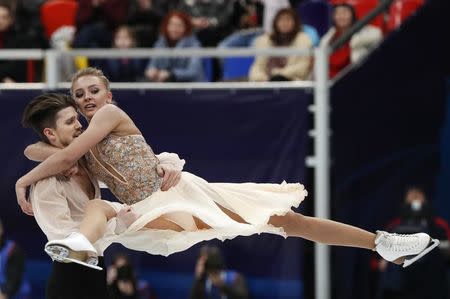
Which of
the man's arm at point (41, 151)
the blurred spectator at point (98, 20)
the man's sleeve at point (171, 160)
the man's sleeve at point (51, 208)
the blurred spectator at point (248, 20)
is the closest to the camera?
the man's sleeve at point (51, 208)

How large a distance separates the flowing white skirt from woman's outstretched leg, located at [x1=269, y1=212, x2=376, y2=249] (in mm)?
72

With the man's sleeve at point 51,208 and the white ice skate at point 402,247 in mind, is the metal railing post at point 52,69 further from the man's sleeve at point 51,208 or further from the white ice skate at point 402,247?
the white ice skate at point 402,247

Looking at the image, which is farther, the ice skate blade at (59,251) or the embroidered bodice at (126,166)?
the embroidered bodice at (126,166)

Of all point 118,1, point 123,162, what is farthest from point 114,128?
point 118,1

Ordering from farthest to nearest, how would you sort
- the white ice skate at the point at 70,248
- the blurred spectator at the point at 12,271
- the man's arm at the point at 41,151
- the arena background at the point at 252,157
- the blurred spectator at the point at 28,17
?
the blurred spectator at the point at 28,17, the arena background at the point at 252,157, the blurred spectator at the point at 12,271, the man's arm at the point at 41,151, the white ice skate at the point at 70,248

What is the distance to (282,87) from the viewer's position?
11891mm

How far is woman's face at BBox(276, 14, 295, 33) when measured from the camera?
40.4 ft

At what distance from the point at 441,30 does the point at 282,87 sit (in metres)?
2.04

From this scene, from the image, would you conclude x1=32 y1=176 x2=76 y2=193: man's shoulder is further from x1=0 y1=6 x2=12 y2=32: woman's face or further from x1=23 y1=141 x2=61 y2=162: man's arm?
x1=0 y1=6 x2=12 y2=32: woman's face

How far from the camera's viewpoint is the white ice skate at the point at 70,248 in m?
7.30

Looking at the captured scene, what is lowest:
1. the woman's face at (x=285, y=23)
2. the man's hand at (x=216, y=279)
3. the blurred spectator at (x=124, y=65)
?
the man's hand at (x=216, y=279)

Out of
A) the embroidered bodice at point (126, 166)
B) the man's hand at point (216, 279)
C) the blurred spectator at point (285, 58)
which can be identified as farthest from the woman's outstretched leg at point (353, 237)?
the blurred spectator at point (285, 58)

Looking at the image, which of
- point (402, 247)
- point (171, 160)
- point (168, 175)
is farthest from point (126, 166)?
point (402, 247)

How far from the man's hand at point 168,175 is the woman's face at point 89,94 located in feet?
1.64
